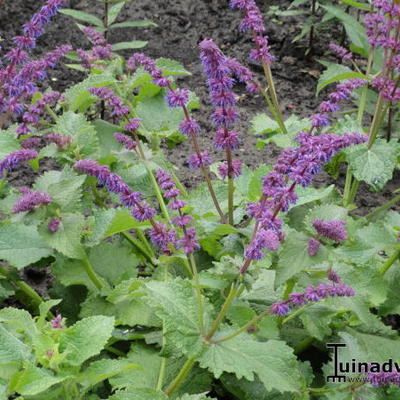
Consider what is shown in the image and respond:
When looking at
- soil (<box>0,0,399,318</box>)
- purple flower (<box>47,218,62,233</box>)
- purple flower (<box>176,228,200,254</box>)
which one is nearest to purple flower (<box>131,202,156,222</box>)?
purple flower (<box>176,228,200,254</box>)

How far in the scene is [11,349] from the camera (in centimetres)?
200

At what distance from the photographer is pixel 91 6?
539 cm

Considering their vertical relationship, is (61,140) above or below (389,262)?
above

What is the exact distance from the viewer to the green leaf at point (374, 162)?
9.76 ft

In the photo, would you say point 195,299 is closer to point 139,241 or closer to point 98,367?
point 98,367

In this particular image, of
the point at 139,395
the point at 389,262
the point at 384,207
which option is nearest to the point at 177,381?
the point at 139,395

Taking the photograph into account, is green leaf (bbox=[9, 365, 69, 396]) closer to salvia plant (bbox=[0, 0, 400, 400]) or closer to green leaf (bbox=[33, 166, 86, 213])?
salvia plant (bbox=[0, 0, 400, 400])

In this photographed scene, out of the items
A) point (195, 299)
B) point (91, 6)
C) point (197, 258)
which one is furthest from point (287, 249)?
point (91, 6)

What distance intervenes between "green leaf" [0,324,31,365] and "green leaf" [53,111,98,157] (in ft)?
3.37

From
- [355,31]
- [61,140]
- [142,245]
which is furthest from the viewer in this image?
[355,31]

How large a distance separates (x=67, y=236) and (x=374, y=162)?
1.40m

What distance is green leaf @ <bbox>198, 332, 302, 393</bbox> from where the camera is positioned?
200 cm

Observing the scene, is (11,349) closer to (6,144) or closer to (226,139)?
(6,144)

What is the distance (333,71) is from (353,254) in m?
1.29
